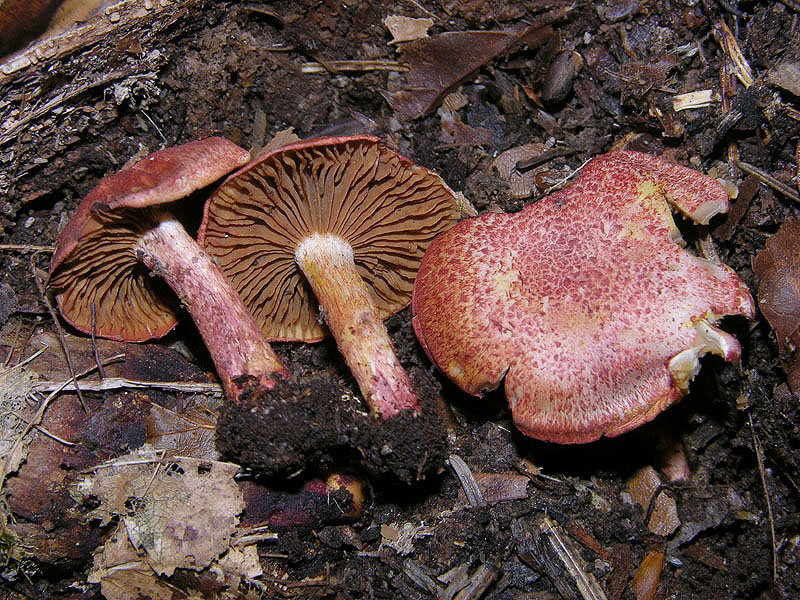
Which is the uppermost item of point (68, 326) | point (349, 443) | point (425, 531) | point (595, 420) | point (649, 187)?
point (68, 326)

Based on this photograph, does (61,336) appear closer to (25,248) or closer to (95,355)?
(95,355)

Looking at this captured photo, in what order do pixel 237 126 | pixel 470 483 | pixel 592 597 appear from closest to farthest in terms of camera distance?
pixel 592 597 < pixel 470 483 < pixel 237 126

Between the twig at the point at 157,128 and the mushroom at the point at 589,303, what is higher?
the twig at the point at 157,128

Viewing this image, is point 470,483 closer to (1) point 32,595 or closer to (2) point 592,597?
(2) point 592,597

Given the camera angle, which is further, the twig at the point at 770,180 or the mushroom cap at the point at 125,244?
the twig at the point at 770,180

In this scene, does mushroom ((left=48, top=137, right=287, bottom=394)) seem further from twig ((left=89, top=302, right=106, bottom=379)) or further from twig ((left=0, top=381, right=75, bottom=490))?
twig ((left=0, top=381, right=75, bottom=490))

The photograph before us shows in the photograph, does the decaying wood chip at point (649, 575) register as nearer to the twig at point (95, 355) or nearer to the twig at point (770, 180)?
the twig at point (770, 180)

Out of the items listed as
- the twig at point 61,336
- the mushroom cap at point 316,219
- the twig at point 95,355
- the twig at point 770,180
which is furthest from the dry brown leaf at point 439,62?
the twig at point 61,336

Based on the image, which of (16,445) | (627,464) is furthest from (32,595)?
(627,464)
